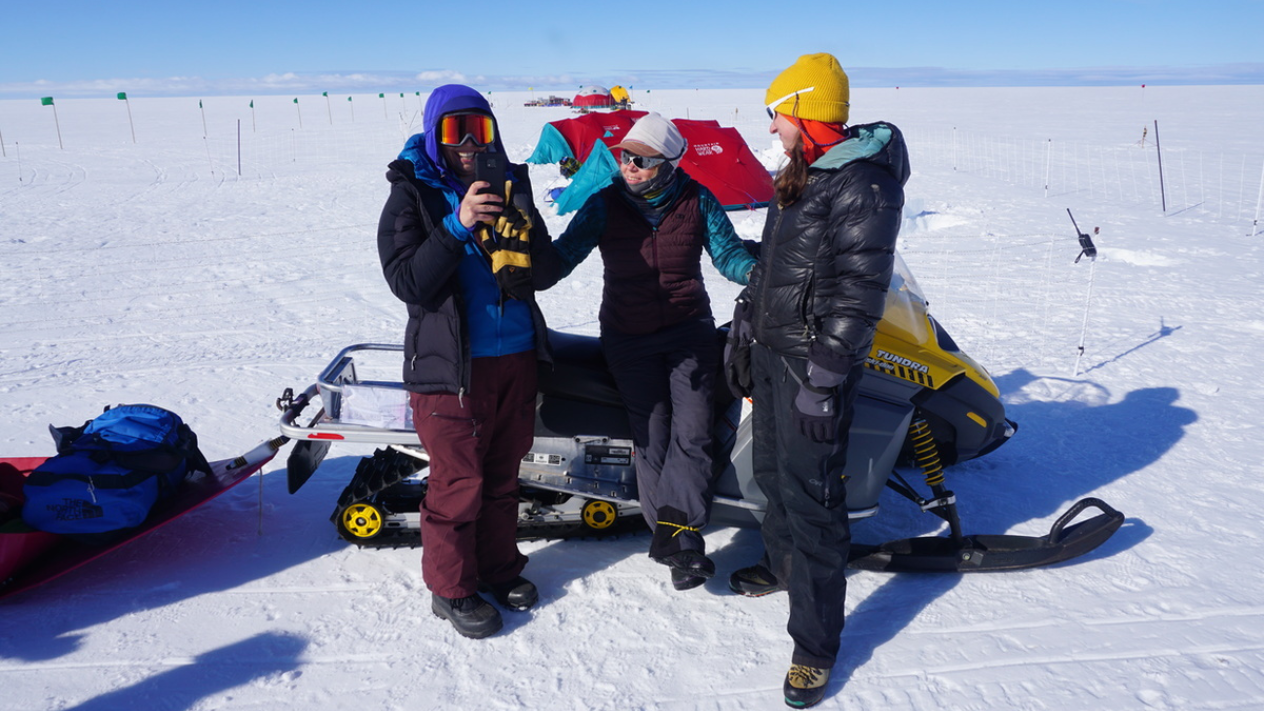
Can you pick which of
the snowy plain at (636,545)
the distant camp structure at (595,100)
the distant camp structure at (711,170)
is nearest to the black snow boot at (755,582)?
the snowy plain at (636,545)

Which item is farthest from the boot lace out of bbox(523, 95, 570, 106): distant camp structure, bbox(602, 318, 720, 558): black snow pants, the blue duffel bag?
bbox(523, 95, 570, 106): distant camp structure

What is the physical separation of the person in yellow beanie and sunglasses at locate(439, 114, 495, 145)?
0.90m

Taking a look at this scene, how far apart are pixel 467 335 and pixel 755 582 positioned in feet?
4.78

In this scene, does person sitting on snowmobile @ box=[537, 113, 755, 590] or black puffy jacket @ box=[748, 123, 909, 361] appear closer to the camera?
black puffy jacket @ box=[748, 123, 909, 361]

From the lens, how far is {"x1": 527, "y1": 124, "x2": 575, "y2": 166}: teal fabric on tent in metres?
14.2

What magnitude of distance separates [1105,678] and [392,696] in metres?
2.32

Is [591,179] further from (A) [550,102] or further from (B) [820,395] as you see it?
(A) [550,102]

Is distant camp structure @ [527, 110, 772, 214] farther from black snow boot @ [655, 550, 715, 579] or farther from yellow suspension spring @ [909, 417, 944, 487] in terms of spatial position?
black snow boot @ [655, 550, 715, 579]

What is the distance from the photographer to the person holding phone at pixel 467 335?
240cm

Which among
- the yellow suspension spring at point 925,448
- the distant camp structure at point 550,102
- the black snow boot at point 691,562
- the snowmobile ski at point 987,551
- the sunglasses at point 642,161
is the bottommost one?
the snowmobile ski at point 987,551

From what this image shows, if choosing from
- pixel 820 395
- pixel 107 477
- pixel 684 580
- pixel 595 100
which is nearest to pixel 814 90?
pixel 820 395

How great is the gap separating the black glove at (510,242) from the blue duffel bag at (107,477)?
1761 millimetres

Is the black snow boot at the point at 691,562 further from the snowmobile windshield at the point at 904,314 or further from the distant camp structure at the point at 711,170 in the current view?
the distant camp structure at the point at 711,170

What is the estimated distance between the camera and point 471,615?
2834mm
